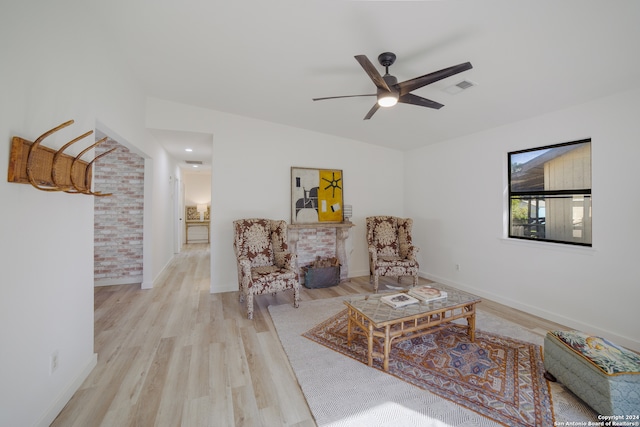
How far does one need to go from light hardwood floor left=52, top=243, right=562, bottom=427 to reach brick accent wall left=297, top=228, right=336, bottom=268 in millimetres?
903

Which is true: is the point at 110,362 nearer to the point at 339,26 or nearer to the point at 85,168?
the point at 85,168

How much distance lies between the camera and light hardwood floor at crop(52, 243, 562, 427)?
1667 millimetres

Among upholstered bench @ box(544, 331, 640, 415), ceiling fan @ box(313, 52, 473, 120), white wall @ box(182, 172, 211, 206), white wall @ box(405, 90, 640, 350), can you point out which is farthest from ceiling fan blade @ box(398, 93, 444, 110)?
white wall @ box(182, 172, 211, 206)

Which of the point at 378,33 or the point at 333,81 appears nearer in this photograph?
the point at 378,33

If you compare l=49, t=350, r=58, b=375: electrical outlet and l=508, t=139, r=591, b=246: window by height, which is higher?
l=508, t=139, r=591, b=246: window

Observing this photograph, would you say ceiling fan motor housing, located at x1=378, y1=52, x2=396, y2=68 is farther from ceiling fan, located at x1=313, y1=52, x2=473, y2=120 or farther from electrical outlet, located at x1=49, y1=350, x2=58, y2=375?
electrical outlet, located at x1=49, y1=350, x2=58, y2=375

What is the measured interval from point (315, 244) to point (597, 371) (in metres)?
3.56

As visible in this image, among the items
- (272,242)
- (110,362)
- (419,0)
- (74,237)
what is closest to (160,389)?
(110,362)

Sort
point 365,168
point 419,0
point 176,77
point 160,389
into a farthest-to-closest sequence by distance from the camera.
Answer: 1. point 365,168
2. point 176,77
3. point 160,389
4. point 419,0

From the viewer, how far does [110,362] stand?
7.25 ft

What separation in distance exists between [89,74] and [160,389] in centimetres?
252

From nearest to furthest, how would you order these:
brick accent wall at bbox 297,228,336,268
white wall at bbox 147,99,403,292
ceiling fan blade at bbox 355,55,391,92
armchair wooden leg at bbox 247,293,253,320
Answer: ceiling fan blade at bbox 355,55,391,92, armchair wooden leg at bbox 247,293,253,320, white wall at bbox 147,99,403,292, brick accent wall at bbox 297,228,336,268

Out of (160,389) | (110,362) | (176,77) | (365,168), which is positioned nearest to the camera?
(160,389)

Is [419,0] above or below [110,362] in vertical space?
above
